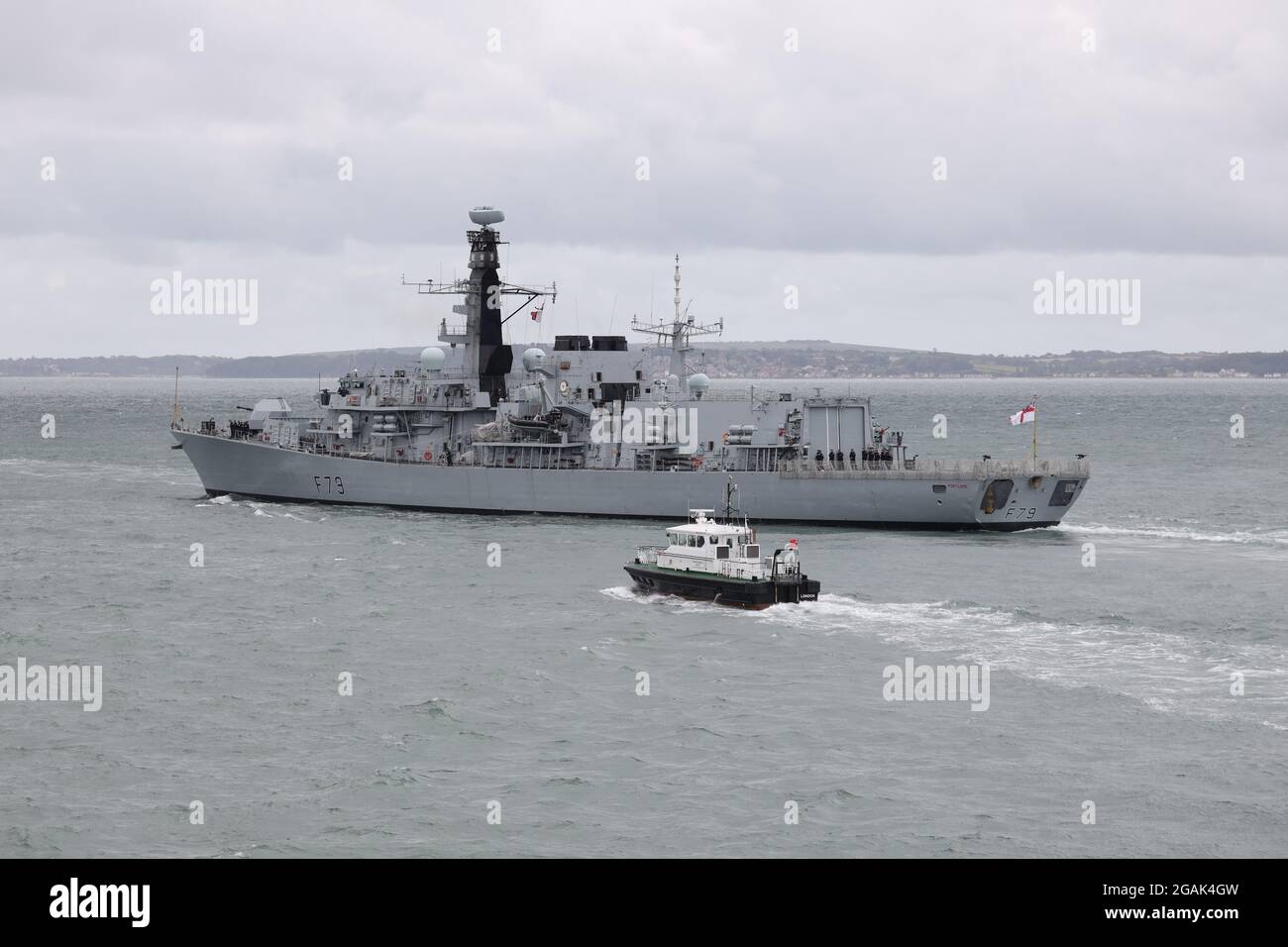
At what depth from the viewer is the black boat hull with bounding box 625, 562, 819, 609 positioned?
4459 centimetres

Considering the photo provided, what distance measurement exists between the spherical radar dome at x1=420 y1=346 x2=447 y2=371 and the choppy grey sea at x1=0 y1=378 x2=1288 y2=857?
19.3 meters

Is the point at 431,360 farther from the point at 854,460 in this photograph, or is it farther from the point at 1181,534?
the point at 1181,534

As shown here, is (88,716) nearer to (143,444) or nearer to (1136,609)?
(1136,609)

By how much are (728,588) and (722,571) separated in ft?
3.14

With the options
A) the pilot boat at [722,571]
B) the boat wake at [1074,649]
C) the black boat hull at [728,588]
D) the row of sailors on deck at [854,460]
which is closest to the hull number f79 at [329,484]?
the row of sailors on deck at [854,460]

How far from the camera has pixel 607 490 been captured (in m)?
68.4

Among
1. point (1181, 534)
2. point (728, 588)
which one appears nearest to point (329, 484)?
point (728, 588)

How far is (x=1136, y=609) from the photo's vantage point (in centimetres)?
4441

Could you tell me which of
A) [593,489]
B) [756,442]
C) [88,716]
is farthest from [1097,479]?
[88,716]

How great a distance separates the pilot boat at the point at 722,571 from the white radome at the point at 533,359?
2964 cm

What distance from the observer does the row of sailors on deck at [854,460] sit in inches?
2606

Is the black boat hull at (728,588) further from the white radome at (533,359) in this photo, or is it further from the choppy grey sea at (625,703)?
the white radome at (533,359)

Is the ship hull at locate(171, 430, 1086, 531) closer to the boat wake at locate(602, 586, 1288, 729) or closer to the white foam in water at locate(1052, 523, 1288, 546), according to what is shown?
the white foam in water at locate(1052, 523, 1288, 546)
